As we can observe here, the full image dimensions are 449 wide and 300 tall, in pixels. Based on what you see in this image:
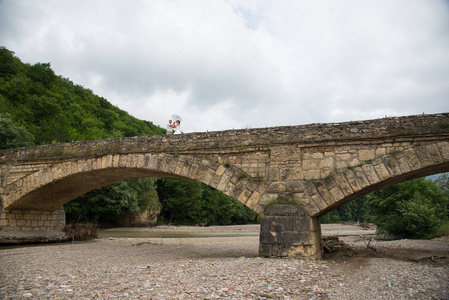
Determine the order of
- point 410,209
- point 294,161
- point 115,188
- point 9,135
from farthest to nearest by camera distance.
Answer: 1. point 115,188
2. point 9,135
3. point 410,209
4. point 294,161

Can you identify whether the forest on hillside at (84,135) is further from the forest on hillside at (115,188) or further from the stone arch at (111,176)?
the stone arch at (111,176)

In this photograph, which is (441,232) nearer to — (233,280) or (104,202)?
(233,280)

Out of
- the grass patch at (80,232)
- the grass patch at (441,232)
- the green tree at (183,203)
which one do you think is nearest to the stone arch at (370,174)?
the grass patch at (441,232)

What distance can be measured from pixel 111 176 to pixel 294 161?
24.9 feet

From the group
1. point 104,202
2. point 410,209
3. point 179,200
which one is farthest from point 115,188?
point 410,209

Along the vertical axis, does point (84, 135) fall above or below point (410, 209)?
above

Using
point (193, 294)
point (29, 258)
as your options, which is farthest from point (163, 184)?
point (193, 294)

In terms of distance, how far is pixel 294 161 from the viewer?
7887 mm

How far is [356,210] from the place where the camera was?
6069 centimetres

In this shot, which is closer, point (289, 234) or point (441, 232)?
point (289, 234)

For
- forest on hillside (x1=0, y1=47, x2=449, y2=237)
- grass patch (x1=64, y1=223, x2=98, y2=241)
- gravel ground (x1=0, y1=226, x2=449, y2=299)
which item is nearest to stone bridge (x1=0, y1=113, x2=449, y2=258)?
gravel ground (x1=0, y1=226, x2=449, y2=299)

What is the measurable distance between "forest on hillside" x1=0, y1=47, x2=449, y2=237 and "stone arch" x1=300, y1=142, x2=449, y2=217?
22.3 ft

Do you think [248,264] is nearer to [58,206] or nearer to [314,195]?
[314,195]

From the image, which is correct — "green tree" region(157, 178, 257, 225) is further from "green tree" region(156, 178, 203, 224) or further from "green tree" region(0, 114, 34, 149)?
"green tree" region(0, 114, 34, 149)
